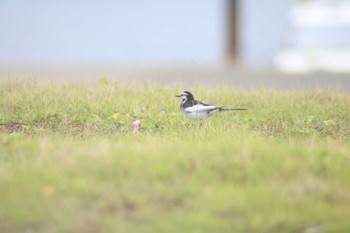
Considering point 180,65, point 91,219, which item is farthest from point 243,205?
point 180,65

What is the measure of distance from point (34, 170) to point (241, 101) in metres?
4.18

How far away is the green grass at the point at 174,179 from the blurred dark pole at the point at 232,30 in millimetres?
7368

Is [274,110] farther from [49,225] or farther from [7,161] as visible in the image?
[49,225]

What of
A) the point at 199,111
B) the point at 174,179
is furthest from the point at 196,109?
the point at 174,179

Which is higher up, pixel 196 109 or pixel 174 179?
pixel 196 109

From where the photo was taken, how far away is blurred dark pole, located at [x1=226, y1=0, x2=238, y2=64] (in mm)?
16156

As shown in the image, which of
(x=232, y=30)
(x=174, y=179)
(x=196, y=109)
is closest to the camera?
(x=174, y=179)

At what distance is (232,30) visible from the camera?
16266 mm

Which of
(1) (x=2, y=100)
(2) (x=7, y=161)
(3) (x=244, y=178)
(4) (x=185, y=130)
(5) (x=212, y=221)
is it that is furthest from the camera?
(1) (x=2, y=100)

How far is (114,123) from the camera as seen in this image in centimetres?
930

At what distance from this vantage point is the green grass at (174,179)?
6195mm

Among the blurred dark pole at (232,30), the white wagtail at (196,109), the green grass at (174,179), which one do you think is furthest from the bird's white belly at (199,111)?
the blurred dark pole at (232,30)

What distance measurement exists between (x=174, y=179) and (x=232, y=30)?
32.4ft

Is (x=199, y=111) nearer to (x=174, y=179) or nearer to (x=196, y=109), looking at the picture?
(x=196, y=109)
